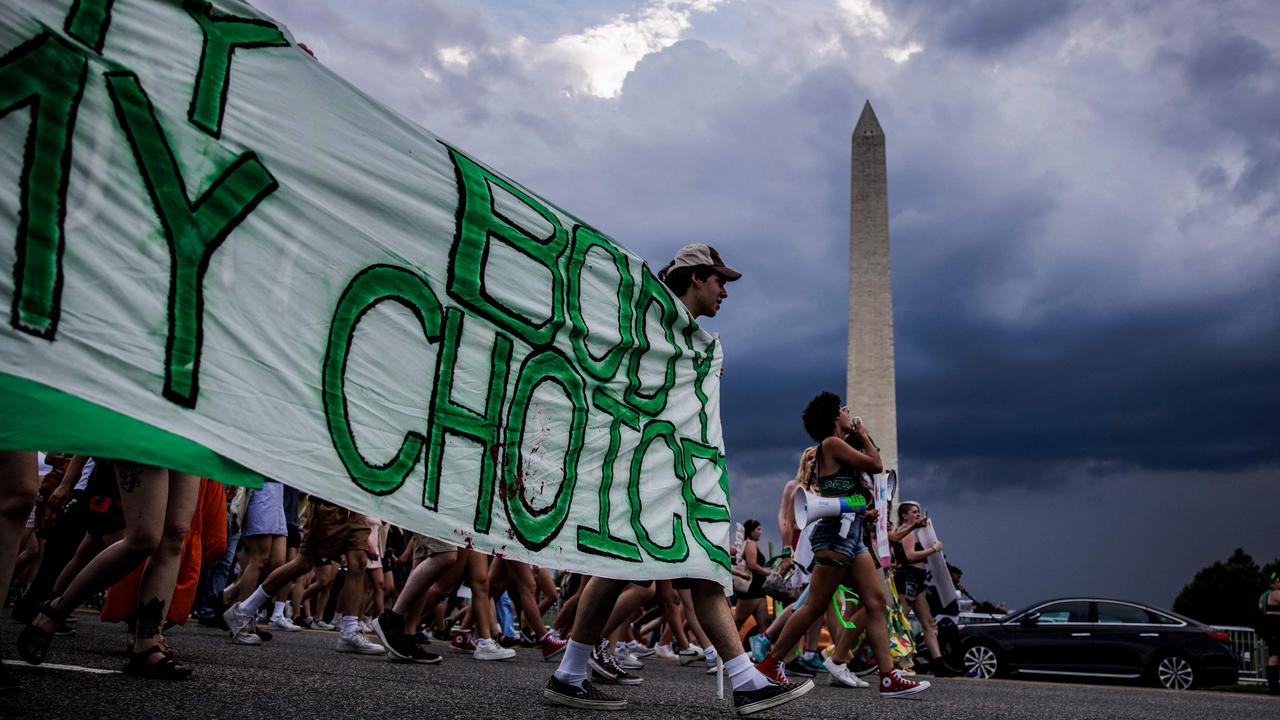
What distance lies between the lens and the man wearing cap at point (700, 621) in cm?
406

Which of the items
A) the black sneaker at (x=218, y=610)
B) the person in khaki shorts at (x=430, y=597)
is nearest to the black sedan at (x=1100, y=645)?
the person in khaki shorts at (x=430, y=597)

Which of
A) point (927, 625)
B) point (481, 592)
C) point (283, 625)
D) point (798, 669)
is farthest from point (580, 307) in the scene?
point (927, 625)

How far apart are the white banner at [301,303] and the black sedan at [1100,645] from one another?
1036 centimetres

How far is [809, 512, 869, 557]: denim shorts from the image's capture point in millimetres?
6270

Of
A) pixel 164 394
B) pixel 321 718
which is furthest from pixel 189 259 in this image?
pixel 321 718

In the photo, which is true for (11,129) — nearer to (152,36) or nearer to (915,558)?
(152,36)

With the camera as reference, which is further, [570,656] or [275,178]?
[570,656]

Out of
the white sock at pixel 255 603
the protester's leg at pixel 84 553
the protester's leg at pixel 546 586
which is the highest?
the protester's leg at pixel 546 586

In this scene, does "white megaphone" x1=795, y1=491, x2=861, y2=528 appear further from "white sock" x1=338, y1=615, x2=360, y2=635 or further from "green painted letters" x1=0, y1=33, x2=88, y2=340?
"green painted letters" x1=0, y1=33, x2=88, y2=340

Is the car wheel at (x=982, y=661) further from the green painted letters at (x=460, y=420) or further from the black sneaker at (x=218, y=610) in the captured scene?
the green painted letters at (x=460, y=420)

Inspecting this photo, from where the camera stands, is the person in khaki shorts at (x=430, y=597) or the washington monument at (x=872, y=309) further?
the washington monument at (x=872, y=309)

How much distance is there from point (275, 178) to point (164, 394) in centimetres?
80

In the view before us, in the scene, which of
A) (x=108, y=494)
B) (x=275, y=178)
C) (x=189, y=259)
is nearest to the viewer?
(x=189, y=259)

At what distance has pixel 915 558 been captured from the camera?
11086mm
